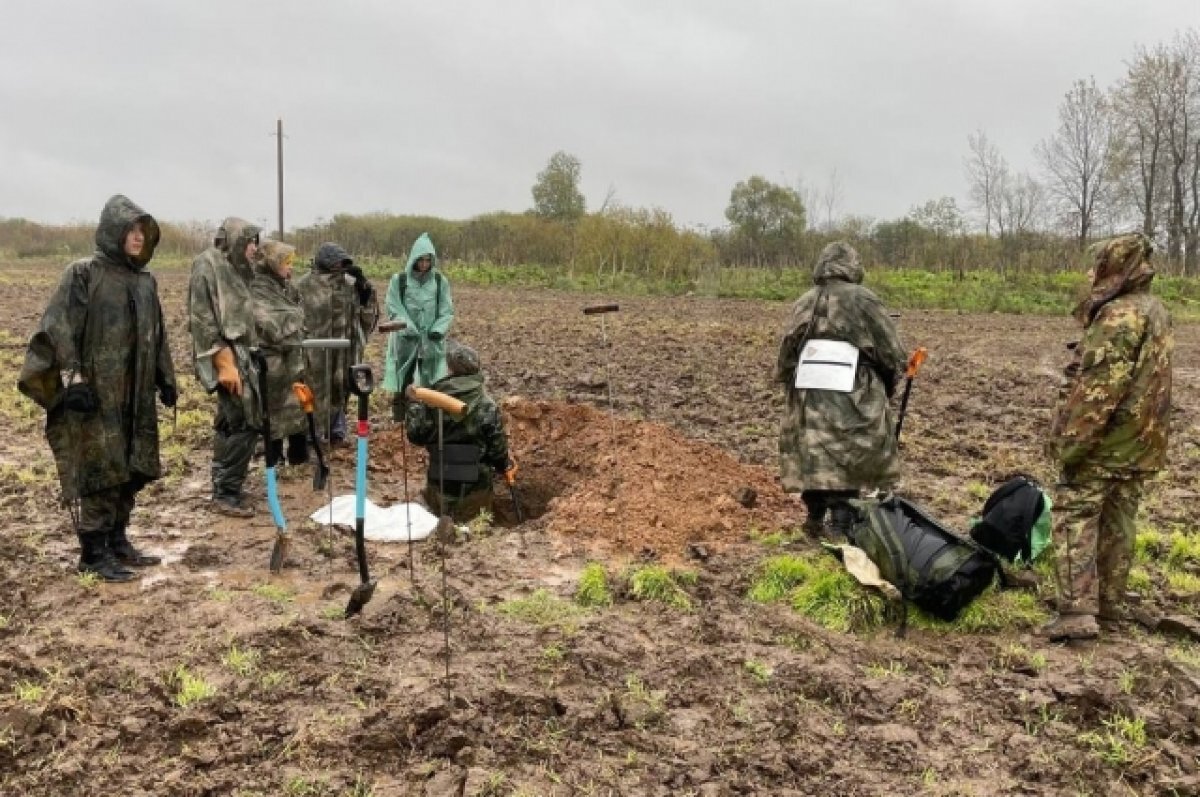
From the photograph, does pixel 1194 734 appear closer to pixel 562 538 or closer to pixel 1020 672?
pixel 1020 672

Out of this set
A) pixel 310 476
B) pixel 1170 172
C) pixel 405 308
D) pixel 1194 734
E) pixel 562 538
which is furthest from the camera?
pixel 1170 172

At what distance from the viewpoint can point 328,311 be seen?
850 cm

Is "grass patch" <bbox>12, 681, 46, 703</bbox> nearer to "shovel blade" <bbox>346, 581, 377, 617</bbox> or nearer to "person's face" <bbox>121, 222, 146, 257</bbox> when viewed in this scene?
"shovel blade" <bbox>346, 581, 377, 617</bbox>

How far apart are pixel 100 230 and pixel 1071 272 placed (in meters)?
34.5

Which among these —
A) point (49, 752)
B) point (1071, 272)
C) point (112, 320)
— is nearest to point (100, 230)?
point (112, 320)

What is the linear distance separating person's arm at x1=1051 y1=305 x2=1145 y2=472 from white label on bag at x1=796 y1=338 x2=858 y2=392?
4.64 feet

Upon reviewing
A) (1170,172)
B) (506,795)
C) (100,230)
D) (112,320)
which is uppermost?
(1170,172)

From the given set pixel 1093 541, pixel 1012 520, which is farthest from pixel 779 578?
pixel 1093 541

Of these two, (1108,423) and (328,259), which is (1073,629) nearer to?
(1108,423)

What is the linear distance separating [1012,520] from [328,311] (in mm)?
5858

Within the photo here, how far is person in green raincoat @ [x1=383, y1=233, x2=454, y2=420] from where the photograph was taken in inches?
345

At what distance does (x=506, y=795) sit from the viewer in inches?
134

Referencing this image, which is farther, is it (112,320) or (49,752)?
(112,320)

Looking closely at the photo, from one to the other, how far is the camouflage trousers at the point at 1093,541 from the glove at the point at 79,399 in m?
5.30
